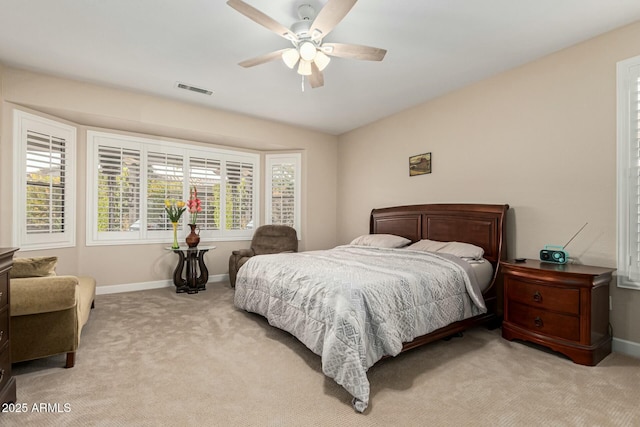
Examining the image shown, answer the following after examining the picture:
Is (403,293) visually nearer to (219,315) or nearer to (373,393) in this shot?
(373,393)

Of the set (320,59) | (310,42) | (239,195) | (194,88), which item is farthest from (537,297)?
(239,195)

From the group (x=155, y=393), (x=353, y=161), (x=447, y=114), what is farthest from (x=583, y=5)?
(x=155, y=393)

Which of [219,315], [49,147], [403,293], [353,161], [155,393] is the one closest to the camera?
[155,393]

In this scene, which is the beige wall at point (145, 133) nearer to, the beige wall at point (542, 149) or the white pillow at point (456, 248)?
the beige wall at point (542, 149)

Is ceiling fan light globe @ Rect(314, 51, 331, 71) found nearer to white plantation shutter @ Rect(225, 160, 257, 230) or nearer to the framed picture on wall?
the framed picture on wall

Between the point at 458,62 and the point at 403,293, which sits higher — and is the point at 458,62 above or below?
above

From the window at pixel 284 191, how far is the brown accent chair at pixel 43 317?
3.75 m

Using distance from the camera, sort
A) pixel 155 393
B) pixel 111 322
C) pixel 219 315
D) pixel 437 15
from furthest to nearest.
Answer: pixel 219 315
pixel 111 322
pixel 437 15
pixel 155 393

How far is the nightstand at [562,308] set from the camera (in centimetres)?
240

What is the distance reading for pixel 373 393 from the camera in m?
2.00

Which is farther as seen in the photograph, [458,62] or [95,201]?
[95,201]

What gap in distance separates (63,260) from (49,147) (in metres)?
1.48

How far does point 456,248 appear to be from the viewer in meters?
3.48

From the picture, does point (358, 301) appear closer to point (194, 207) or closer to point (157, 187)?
point (194, 207)
